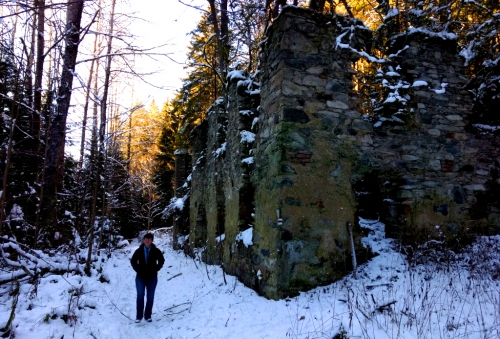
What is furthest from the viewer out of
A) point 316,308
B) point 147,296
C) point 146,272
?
point 146,272

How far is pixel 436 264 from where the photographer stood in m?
5.47

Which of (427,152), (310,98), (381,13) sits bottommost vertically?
(427,152)

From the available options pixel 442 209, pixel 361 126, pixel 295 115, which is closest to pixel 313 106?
pixel 295 115

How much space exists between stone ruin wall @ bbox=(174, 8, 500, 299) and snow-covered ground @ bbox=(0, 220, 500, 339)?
0.44 metres

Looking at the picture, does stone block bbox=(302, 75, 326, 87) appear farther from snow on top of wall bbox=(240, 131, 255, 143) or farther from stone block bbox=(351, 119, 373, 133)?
snow on top of wall bbox=(240, 131, 255, 143)

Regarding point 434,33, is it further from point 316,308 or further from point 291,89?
point 316,308

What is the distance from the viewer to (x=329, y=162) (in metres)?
5.74

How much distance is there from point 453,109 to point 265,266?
5.68 metres

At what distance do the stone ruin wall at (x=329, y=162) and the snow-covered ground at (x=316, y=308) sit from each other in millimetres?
437

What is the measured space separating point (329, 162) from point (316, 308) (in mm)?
2381

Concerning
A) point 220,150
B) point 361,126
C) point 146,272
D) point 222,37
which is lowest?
point 146,272

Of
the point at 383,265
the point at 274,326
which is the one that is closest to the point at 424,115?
the point at 383,265

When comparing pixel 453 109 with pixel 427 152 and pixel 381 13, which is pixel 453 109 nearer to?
pixel 427 152

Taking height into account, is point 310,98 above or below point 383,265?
above
